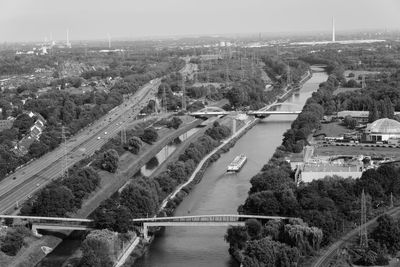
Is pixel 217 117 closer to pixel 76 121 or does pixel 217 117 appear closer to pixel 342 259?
pixel 76 121

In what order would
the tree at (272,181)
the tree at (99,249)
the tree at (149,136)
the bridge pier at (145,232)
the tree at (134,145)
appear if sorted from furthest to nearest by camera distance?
the tree at (149,136), the tree at (134,145), the tree at (272,181), the bridge pier at (145,232), the tree at (99,249)

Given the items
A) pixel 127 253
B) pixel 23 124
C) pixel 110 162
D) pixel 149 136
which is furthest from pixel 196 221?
pixel 23 124

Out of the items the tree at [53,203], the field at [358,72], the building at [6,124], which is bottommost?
the tree at [53,203]

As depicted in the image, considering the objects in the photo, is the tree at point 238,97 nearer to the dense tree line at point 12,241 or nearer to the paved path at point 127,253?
the paved path at point 127,253

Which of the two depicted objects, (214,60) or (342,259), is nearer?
(342,259)

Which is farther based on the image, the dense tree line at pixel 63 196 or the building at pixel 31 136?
the building at pixel 31 136

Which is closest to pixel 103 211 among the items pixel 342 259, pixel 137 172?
pixel 342 259

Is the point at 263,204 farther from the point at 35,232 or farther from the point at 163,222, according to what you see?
the point at 35,232

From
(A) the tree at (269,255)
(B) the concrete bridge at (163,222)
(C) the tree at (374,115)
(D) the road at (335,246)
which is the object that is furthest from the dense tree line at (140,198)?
(C) the tree at (374,115)
